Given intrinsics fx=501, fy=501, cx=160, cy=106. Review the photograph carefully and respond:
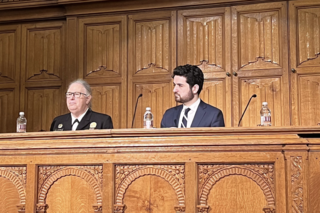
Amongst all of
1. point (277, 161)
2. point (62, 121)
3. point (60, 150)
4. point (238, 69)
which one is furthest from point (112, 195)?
point (238, 69)

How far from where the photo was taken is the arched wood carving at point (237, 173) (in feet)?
9.61

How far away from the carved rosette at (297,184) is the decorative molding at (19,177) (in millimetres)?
1688

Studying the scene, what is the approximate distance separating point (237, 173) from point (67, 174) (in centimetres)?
108

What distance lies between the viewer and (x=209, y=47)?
19.5ft

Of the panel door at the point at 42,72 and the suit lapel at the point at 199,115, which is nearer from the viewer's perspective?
the suit lapel at the point at 199,115

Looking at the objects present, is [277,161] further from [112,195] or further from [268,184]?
[112,195]

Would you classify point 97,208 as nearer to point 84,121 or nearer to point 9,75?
point 84,121

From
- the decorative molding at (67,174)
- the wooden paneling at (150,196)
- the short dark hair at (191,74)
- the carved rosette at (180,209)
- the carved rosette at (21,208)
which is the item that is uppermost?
the short dark hair at (191,74)

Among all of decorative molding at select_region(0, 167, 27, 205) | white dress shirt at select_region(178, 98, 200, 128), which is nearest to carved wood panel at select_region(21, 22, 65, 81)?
white dress shirt at select_region(178, 98, 200, 128)

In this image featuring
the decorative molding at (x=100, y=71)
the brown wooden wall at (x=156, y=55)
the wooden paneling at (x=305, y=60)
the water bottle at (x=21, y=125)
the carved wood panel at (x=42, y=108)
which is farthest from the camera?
the carved wood panel at (x=42, y=108)

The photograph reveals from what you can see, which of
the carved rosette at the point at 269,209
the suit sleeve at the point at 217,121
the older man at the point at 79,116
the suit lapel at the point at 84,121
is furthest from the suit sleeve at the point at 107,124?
the carved rosette at the point at 269,209

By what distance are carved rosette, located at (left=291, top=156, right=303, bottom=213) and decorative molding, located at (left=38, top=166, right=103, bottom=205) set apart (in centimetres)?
116

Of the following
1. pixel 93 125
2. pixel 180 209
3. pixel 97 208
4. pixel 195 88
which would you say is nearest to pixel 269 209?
pixel 180 209

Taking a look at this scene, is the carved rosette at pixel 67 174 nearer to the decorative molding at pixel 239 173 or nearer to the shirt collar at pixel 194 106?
the decorative molding at pixel 239 173
